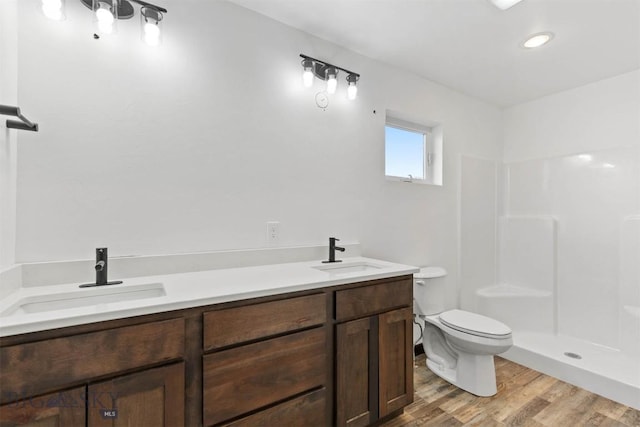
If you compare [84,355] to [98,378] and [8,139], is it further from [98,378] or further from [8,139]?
[8,139]

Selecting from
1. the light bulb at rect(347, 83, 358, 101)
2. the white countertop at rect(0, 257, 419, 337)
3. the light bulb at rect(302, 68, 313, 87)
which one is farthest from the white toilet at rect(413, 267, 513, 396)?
the light bulb at rect(302, 68, 313, 87)

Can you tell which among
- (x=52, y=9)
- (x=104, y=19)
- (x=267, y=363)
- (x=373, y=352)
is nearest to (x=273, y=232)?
(x=267, y=363)

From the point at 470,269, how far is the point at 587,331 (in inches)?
39.4

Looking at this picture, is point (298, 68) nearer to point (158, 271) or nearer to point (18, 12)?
point (18, 12)

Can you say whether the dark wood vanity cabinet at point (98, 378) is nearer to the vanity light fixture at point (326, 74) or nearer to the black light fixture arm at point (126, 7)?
the black light fixture arm at point (126, 7)

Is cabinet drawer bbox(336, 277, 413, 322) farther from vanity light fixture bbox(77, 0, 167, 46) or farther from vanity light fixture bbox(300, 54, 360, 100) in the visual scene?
vanity light fixture bbox(77, 0, 167, 46)

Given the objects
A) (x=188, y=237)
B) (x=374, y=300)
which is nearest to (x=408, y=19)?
(x=374, y=300)

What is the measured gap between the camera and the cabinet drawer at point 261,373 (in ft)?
3.51

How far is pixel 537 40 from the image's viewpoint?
195 centimetres

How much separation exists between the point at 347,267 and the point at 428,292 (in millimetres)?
800

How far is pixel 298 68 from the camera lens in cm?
185

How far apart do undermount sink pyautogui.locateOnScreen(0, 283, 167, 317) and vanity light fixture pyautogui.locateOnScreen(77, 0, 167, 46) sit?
1091 millimetres

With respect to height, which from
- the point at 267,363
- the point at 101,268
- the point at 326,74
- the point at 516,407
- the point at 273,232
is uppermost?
the point at 326,74

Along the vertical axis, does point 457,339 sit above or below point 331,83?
below
